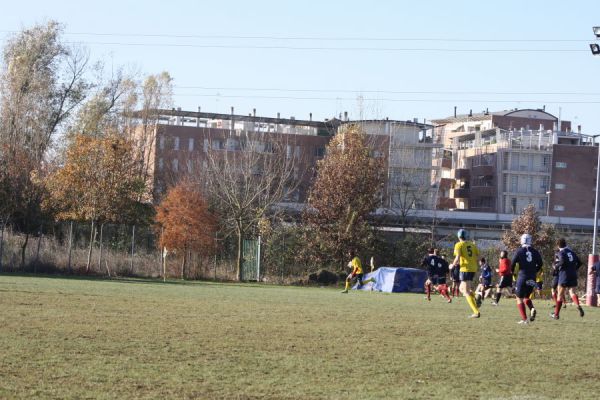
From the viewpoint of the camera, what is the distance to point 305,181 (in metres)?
100

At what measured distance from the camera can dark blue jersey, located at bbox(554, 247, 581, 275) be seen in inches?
1010

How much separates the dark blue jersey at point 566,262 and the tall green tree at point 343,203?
30.4 meters

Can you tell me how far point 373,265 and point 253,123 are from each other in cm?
5169

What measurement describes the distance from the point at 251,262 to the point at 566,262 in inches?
1197

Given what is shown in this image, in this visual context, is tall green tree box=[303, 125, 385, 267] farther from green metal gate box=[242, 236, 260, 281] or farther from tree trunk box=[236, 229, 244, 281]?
Result: tree trunk box=[236, 229, 244, 281]

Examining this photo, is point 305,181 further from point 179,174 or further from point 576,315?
point 576,315

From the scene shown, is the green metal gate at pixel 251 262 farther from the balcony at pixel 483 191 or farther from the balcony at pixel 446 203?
the balcony at pixel 446 203

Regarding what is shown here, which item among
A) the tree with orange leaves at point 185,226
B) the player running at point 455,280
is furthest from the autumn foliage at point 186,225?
the player running at point 455,280

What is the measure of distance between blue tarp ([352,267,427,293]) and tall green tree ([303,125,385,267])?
9.08m

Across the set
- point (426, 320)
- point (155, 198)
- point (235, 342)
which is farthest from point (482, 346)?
point (155, 198)

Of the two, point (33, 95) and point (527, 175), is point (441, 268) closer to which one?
point (33, 95)

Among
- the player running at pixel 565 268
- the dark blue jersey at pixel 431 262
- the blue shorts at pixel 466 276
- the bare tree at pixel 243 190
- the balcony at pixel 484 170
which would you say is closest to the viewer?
the blue shorts at pixel 466 276

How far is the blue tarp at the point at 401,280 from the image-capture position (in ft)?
151

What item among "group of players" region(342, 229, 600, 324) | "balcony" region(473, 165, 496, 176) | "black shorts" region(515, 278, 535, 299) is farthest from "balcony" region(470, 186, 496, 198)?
"black shorts" region(515, 278, 535, 299)
